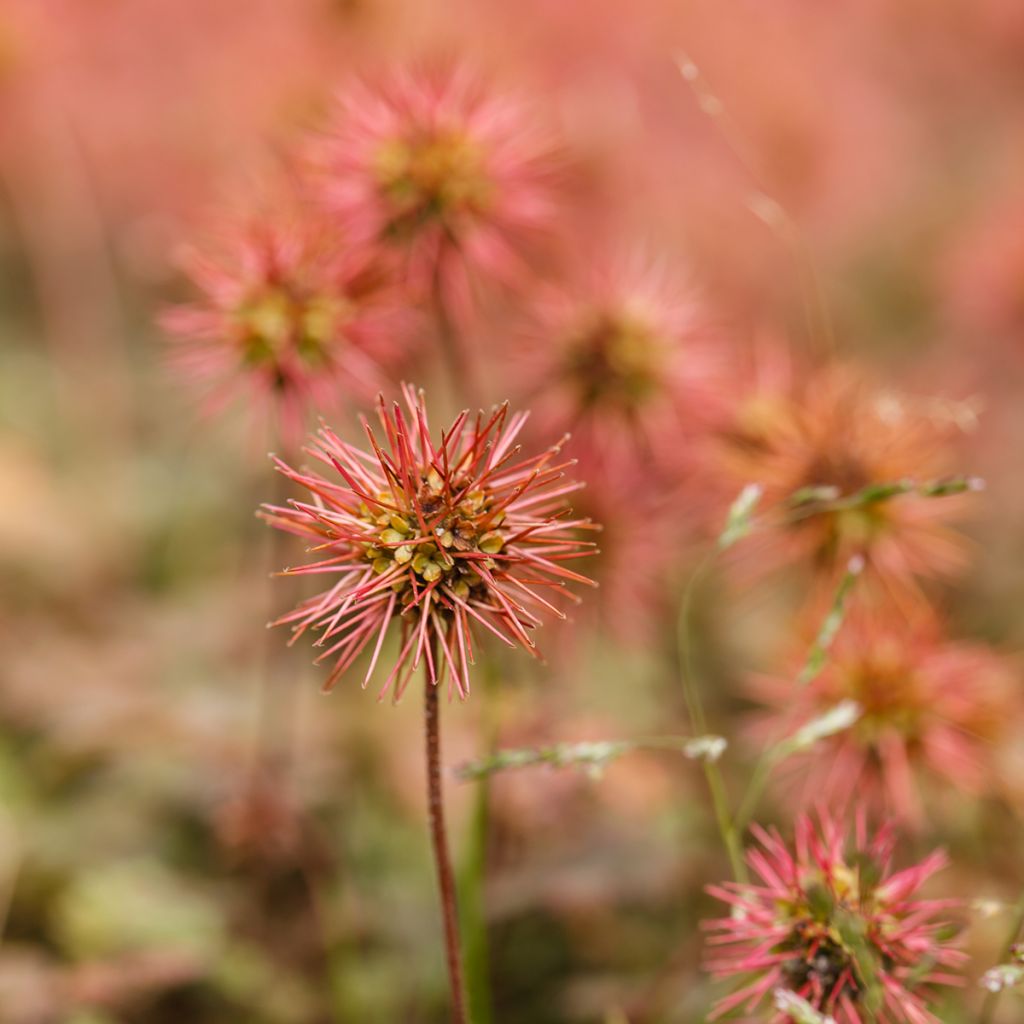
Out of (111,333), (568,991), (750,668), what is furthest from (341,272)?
(111,333)

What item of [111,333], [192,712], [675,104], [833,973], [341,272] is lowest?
[833,973]

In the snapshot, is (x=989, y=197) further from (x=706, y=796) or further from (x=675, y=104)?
(x=706, y=796)

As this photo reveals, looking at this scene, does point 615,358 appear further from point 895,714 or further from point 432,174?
point 895,714

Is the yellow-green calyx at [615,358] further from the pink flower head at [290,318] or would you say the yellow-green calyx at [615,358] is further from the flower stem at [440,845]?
the flower stem at [440,845]

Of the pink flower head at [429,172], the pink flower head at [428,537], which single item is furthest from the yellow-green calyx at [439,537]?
the pink flower head at [429,172]

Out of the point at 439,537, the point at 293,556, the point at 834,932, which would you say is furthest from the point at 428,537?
the point at 293,556

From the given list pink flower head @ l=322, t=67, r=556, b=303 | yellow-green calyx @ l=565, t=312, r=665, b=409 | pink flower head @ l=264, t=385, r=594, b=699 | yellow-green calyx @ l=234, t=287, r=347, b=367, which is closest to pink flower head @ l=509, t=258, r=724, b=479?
yellow-green calyx @ l=565, t=312, r=665, b=409
